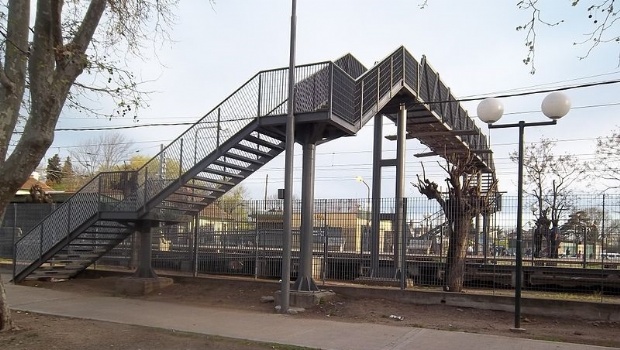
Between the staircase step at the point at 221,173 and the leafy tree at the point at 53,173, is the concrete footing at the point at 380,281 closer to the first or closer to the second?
the staircase step at the point at 221,173

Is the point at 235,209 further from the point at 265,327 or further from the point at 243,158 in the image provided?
the point at 265,327

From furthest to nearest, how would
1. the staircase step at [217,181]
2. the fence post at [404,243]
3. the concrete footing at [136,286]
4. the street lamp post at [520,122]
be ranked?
1. the concrete footing at [136,286]
2. the staircase step at [217,181]
3. the fence post at [404,243]
4. the street lamp post at [520,122]

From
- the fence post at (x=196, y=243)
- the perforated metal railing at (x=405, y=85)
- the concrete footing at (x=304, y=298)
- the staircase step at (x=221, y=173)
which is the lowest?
the concrete footing at (x=304, y=298)

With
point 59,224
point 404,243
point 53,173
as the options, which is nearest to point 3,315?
point 59,224

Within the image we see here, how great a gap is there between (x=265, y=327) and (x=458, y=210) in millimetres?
5919

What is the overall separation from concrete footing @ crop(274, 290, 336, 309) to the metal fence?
5.73ft

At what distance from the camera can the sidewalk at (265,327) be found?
9258 millimetres

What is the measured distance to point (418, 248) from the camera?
14617mm

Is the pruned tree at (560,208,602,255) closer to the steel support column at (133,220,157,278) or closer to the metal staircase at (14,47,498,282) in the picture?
the metal staircase at (14,47,498,282)

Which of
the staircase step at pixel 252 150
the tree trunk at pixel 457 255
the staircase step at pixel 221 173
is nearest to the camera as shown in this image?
the tree trunk at pixel 457 255

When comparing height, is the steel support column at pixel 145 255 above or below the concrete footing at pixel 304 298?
above

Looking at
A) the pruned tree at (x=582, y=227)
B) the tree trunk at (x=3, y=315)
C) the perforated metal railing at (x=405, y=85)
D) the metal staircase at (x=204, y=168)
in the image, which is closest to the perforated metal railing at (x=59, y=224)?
the metal staircase at (x=204, y=168)

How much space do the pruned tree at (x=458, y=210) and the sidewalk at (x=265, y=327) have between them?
336cm

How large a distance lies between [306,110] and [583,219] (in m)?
7.45
